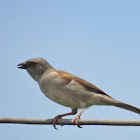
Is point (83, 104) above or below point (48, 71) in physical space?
below

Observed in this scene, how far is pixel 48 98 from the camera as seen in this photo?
6758 mm

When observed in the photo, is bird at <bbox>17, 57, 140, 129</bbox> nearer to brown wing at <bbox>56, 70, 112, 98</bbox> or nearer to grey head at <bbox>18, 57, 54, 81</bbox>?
brown wing at <bbox>56, 70, 112, 98</bbox>

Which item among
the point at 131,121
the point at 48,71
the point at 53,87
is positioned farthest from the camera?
the point at 48,71

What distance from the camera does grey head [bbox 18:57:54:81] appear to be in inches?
280

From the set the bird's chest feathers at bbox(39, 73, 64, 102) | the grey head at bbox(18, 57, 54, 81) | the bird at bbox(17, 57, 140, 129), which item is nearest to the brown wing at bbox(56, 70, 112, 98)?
the bird at bbox(17, 57, 140, 129)

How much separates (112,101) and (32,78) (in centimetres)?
202

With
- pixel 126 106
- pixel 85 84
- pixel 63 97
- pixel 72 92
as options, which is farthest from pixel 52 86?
pixel 126 106

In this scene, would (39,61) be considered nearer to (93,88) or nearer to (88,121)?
(93,88)

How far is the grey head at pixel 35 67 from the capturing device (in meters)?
7.11

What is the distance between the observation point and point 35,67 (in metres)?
7.16

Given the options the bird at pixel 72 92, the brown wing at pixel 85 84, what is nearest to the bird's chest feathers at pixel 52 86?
the bird at pixel 72 92

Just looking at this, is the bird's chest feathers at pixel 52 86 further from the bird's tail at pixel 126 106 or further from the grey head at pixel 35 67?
the bird's tail at pixel 126 106

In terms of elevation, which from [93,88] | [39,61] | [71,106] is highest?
[39,61]

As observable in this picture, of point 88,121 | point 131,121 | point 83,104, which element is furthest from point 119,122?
point 83,104
